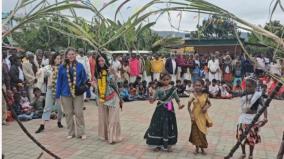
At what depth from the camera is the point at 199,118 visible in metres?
6.36

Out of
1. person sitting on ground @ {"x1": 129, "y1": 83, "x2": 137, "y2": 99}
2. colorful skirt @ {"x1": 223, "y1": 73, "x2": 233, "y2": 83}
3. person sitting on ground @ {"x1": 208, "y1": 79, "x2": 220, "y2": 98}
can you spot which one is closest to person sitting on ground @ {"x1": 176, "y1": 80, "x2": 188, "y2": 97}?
person sitting on ground @ {"x1": 208, "y1": 79, "x2": 220, "y2": 98}

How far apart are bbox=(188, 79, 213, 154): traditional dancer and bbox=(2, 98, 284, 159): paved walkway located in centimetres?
23

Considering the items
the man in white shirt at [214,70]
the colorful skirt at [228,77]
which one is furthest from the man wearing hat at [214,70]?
the colorful skirt at [228,77]

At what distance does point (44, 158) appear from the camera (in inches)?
231

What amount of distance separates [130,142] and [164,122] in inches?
40.7

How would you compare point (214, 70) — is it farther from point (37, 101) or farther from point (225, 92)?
point (37, 101)

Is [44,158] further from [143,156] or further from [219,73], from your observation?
[219,73]

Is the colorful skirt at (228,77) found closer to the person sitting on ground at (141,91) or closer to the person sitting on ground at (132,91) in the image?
the person sitting on ground at (141,91)

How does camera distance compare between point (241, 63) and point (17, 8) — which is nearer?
point (17, 8)

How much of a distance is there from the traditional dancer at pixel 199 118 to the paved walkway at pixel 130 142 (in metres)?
0.23

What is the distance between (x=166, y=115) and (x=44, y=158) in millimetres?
1978

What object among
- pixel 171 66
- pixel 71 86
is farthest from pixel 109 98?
pixel 171 66

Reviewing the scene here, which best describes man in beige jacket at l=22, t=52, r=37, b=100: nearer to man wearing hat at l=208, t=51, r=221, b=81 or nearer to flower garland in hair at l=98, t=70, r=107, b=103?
flower garland in hair at l=98, t=70, r=107, b=103

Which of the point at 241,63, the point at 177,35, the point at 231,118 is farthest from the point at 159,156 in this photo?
the point at 241,63
